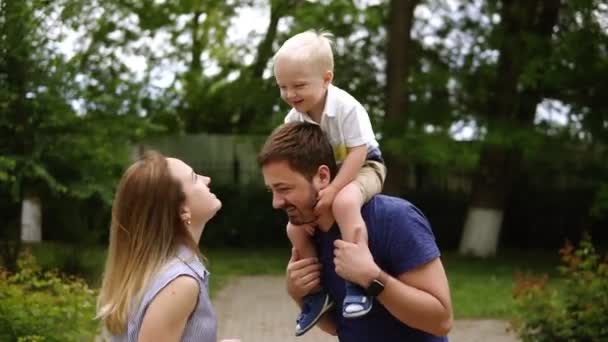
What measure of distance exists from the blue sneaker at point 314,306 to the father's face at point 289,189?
Result: 325 mm

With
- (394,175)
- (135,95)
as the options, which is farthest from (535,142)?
(135,95)

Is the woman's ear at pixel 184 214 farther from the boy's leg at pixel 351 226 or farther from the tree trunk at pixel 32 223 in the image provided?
the tree trunk at pixel 32 223

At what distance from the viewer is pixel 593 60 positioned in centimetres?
1684

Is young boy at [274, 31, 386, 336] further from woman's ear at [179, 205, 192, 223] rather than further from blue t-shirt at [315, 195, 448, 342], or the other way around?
woman's ear at [179, 205, 192, 223]

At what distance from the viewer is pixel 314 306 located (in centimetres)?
347

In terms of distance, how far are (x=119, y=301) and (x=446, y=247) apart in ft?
66.0

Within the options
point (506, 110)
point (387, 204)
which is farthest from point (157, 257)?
point (506, 110)

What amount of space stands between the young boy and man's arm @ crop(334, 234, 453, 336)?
0.72ft

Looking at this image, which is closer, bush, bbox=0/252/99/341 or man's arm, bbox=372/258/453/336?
man's arm, bbox=372/258/453/336

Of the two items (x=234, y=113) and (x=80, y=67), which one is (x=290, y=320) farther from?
(x=234, y=113)

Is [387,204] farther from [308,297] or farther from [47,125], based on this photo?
[47,125]

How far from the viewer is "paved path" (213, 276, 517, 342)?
11.7 metres

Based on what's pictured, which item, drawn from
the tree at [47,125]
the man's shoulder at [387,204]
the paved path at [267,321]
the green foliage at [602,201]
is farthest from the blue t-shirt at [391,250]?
the green foliage at [602,201]

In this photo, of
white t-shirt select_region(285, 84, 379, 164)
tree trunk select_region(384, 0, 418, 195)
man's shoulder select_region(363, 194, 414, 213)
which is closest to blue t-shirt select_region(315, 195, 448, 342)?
man's shoulder select_region(363, 194, 414, 213)
